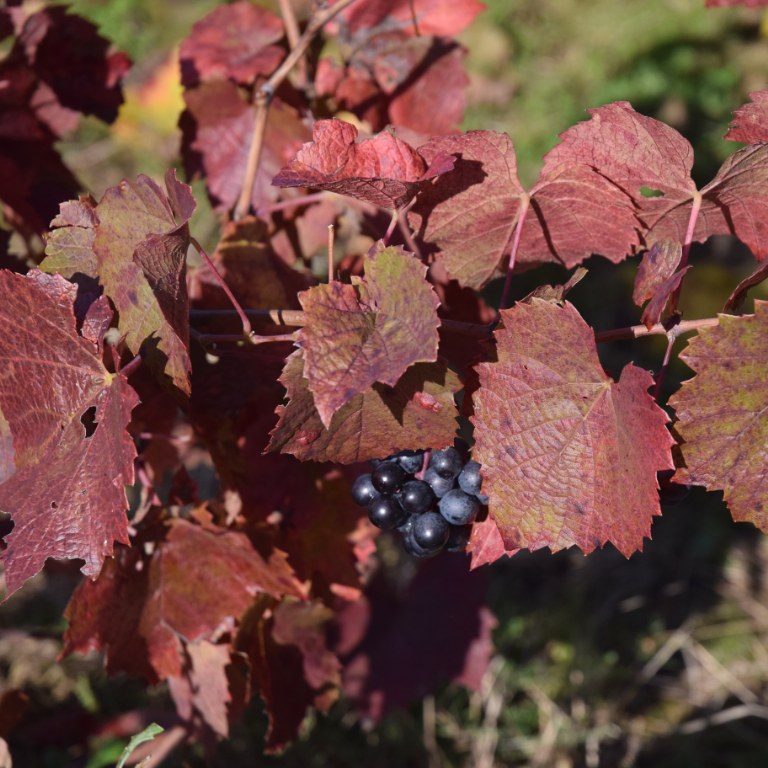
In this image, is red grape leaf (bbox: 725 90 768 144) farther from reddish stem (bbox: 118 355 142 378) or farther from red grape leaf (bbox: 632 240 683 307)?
reddish stem (bbox: 118 355 142 378)

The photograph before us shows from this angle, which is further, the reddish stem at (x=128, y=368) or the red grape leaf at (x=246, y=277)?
the red grape leaf at (x=246, y=277)

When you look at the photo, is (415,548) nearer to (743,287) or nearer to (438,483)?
(438,483)

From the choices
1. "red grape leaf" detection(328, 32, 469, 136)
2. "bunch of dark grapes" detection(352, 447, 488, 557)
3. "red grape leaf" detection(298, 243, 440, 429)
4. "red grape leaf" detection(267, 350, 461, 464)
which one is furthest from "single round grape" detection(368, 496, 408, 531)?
"red grape leaf" detection(328, 32, 469, 136)

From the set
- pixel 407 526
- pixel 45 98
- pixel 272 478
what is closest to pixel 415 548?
pixel 407 526

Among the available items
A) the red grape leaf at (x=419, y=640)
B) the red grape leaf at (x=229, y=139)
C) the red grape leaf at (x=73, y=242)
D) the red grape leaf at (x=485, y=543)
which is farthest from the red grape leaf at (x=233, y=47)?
the red grape leaf at (x=419, y=640)

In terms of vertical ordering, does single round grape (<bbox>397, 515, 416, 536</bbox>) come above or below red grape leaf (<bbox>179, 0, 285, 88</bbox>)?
below

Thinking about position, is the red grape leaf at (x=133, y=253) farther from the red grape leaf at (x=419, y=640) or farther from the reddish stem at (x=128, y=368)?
the red grape leaf at (x=419, y=640)
